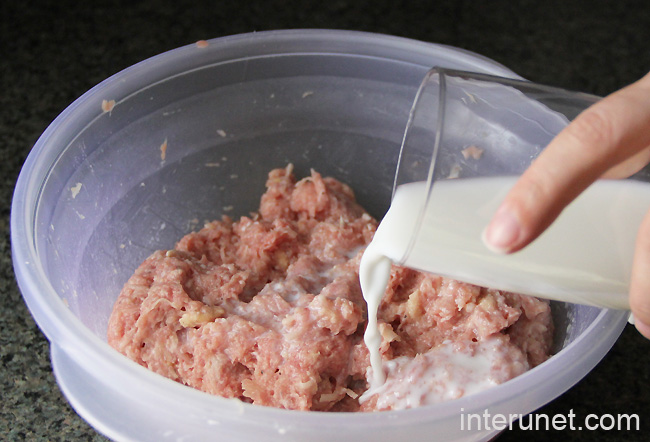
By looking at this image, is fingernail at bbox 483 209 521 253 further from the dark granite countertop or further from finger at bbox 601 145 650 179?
the dark granite countertop

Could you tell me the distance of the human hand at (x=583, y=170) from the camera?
41.6 inches

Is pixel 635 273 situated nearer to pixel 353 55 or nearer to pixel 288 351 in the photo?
pixel 288 351

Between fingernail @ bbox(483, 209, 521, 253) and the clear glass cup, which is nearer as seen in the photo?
fingernail @ bbox(483, 209, 521, 253)

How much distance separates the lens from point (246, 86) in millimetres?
1980

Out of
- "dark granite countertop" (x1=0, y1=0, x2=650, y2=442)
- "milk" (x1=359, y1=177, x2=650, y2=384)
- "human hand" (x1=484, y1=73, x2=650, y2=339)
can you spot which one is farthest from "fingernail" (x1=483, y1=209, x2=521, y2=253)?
"dark granite countertop" (x1=0, y1=0, x2=650, y2=442)

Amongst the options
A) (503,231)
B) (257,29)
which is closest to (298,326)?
(503,231)

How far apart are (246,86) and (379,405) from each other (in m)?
0.94

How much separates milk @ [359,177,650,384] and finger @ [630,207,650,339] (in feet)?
0.15

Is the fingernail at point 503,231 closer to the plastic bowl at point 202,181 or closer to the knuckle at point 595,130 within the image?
the knuckle at point 595,130

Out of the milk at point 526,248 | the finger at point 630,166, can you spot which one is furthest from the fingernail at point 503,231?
the finger at point 630,166

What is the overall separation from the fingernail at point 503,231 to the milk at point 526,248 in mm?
133

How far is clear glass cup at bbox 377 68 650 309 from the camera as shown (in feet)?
4.02

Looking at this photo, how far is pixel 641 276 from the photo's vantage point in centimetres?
122

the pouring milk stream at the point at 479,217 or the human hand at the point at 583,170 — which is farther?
the pouring milk stream at the point at 479,217
